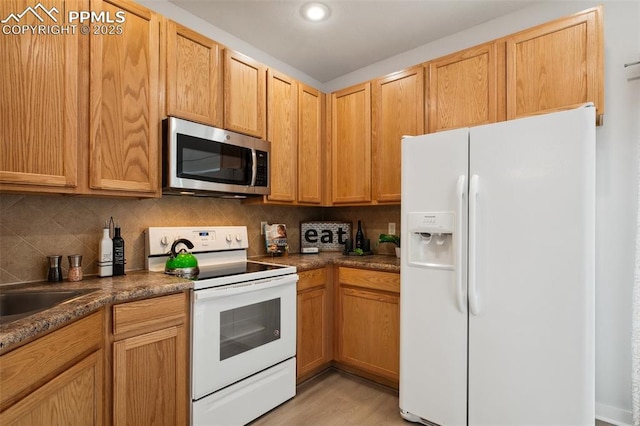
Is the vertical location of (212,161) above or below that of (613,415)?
above

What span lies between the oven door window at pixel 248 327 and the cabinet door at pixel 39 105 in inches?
41.4

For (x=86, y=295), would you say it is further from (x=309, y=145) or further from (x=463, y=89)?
(x=463, y=89)

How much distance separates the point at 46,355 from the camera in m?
1.08

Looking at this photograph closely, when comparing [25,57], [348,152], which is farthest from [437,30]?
[25,57]

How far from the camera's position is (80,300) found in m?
1.30

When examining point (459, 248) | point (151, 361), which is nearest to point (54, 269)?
point (151, 361)

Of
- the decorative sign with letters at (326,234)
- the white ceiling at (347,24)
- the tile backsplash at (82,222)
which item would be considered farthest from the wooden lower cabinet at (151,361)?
the white ceiling at (347,24)

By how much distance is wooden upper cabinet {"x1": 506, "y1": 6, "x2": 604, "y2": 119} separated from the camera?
1779 mm

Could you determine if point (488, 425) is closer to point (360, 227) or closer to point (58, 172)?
point (360, 227)

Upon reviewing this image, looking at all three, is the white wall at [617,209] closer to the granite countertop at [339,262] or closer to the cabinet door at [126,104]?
the granite countertop at [339,262]

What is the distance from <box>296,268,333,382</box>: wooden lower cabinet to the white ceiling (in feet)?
6.01

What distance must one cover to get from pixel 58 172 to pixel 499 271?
2.15m

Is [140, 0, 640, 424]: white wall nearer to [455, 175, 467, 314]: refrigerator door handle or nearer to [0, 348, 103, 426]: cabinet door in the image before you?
[455, 175, 467, 314]: refrigerator door handle

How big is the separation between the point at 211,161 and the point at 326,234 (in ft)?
4.51
